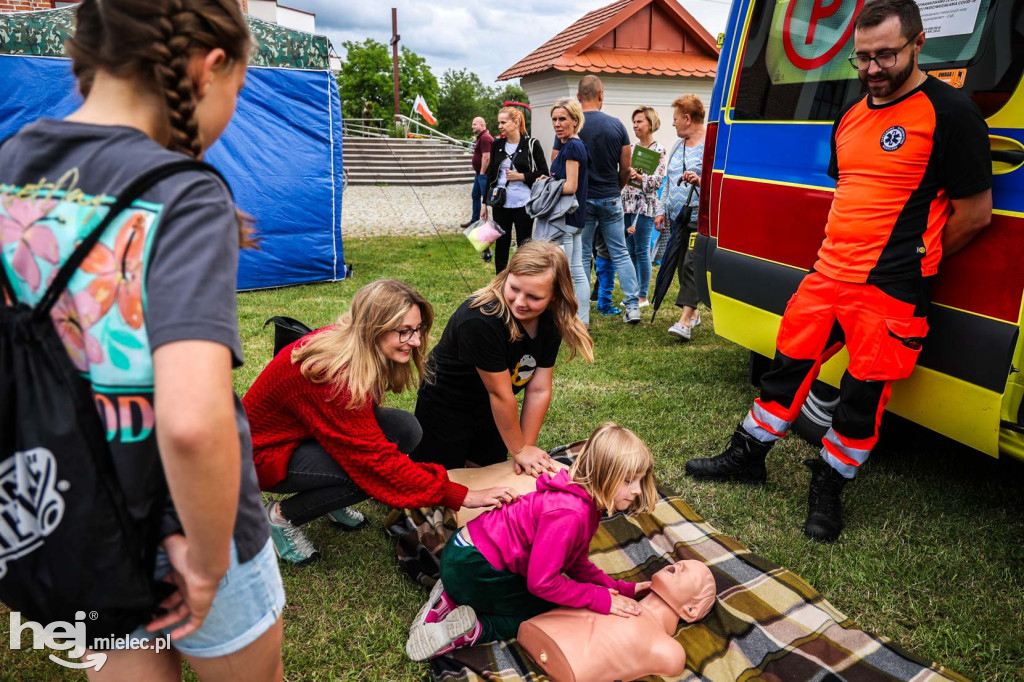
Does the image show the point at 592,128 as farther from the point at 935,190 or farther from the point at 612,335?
the point at 935,190

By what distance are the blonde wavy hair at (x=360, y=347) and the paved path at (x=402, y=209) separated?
24.3ft

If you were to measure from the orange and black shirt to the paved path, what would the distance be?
736 centimetres

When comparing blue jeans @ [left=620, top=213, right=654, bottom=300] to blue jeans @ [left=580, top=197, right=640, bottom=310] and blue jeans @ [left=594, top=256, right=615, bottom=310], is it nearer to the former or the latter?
blue jeans @ [left=594, top=256, right=615, bottom=310]

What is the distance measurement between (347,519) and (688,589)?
1407 mm

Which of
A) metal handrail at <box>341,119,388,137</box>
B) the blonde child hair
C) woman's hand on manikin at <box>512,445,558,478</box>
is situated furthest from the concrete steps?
the blonde child hair

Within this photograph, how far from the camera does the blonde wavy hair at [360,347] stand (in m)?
2.18

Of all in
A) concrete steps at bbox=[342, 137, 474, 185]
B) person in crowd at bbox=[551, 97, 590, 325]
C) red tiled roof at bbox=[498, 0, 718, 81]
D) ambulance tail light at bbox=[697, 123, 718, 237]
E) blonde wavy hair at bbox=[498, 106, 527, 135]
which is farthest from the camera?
concrete steps at bbox=[342, 137, 474, 185]

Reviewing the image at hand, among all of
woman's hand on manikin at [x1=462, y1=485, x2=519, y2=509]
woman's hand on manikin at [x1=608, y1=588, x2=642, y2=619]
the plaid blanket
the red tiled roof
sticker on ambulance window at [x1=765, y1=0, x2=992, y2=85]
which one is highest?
the red tiled roof

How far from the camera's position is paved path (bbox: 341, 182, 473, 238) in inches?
471

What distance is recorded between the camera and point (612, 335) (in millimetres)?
5602

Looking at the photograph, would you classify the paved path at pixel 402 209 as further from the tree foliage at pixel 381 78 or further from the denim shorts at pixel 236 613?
the tree foliage at pixel 381 78

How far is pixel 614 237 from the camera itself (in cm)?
588

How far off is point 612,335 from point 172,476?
4910mm

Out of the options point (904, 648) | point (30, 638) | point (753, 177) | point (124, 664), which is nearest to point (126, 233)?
point (124, 664)
